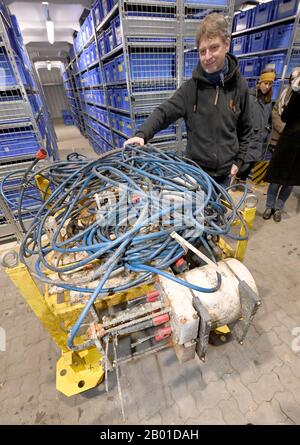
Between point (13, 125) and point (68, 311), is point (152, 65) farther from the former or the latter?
point (68, 311)

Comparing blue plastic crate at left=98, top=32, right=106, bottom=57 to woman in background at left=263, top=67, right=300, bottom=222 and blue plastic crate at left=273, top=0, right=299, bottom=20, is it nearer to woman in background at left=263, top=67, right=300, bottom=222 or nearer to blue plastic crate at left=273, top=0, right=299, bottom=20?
woman in background at left=263, top=67, right=300, bottom=222

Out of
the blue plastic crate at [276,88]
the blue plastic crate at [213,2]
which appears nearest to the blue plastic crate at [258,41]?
the blue plastic crate at [276,88]

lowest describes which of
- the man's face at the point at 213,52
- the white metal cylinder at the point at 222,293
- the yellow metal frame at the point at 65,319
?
the yellow metal frame at the point at 65,319

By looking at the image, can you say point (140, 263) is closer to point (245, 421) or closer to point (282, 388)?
point (245, 421)

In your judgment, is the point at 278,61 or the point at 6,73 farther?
the point at 278,61

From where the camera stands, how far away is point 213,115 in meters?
1.43

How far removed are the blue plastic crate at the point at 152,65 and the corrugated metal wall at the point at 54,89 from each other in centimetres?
1559

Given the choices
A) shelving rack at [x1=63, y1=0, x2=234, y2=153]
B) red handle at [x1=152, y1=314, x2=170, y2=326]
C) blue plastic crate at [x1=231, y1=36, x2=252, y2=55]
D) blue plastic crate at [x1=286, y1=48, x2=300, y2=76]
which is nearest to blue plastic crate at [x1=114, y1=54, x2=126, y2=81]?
shelving rack at [x1=63, y1=0, x2=234, y2=153]

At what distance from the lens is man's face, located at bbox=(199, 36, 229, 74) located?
3.84ft

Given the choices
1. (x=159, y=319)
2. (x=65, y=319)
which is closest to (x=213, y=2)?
(x=159, y=319)

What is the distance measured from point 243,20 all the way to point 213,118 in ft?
13.9

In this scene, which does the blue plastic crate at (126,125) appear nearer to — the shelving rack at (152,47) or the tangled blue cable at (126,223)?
the shelving rack at (152,47)

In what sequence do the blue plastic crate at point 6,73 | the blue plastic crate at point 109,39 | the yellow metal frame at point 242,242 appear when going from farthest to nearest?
the blue plastic crate at point 109,39
the blue plastic crate at point 6,73
the yellow metal frame at point 242,242

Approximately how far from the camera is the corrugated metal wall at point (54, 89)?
1485cm
